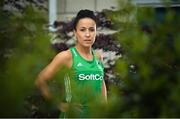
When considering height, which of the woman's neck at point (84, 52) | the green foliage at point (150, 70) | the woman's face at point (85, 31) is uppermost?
the green foliage at point (150, 70)

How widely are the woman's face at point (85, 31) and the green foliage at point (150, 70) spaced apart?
2.15 metres

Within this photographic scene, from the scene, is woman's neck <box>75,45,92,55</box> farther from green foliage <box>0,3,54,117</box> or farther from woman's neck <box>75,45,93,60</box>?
green foliage <box>0,3,54,117</box>

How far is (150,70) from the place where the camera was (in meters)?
1.54

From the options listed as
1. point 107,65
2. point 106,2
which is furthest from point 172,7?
point 106,2

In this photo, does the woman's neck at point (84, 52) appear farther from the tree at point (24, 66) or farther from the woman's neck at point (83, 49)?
the tree at point (24, 66)

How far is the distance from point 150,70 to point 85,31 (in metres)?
2.42

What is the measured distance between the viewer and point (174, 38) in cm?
162

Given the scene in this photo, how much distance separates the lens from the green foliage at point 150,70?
1.50 metres

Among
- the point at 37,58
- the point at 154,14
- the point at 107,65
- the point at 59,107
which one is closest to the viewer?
the point at 37,58

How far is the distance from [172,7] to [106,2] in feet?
19.2

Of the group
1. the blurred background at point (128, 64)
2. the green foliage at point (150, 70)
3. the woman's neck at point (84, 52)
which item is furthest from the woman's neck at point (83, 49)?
the green foliage at point (150, 70)

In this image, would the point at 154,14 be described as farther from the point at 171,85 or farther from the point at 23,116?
the point at 23,116

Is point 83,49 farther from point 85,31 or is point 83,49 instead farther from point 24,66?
point 24,66

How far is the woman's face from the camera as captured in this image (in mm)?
3924
